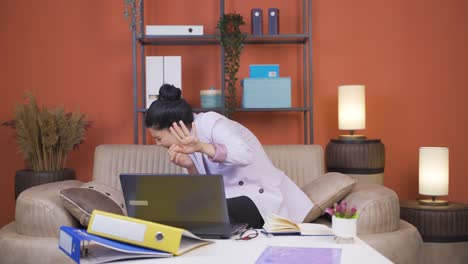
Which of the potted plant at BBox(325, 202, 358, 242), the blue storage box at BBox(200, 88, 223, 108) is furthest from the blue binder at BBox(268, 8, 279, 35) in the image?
the potted plant at BBox(325, 202, 358, 242)

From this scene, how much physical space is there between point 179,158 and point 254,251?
0.78 m

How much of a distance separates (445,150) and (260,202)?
1640 millimetres

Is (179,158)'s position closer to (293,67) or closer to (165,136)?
(165,136)

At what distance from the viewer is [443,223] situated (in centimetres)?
362

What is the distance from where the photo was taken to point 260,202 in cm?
268

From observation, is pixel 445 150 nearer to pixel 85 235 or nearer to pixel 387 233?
pixel 387 233

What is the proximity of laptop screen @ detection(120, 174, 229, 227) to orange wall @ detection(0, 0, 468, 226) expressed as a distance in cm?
245

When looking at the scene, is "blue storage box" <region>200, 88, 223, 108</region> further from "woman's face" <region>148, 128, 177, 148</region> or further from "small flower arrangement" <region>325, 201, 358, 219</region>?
"small flower arrangement" <region>325, 201, 358, 219</region>

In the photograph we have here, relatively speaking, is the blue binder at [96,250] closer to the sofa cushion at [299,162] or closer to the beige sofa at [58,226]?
the beige sofa at [58,226]

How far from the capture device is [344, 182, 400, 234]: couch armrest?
9.55 feet

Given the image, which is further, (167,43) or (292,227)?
(167,43)

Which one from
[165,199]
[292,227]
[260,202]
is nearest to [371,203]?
[260,202]

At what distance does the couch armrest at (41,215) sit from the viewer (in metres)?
2.87

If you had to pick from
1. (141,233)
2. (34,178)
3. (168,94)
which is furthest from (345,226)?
(34,178)
